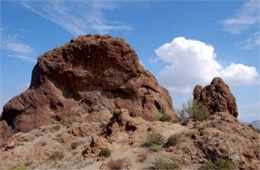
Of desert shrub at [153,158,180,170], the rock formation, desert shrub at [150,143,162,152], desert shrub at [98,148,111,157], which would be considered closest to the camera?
desert shrub at [153,158,180,170]

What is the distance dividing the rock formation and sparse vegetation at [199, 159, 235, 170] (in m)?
7.51

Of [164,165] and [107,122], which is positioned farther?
[107,122]

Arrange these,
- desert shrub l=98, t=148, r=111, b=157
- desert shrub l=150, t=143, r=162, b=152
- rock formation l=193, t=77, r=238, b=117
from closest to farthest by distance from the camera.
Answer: desert shrub l=150, t=143, r=162, b=152, desert shrub l=98, t=148, r=111, b=157, rock formation l=193, t=77, r=238, b=117

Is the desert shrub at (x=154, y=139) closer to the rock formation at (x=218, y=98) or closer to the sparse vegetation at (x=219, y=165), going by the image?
the sparse vegetation at (x=219, y=165)

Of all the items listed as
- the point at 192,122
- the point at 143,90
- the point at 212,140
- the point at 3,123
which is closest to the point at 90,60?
the point at 143,90

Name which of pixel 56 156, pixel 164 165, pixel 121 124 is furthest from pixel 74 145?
pixel 164 165

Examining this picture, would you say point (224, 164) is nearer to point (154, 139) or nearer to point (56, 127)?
point (154, 139)

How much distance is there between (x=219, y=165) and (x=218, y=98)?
8.22 m

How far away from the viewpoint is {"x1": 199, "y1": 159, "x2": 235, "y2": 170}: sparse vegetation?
48.2 feet

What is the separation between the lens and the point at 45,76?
26.7m

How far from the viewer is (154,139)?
17906 mm

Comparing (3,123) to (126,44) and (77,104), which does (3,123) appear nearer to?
(77,104)

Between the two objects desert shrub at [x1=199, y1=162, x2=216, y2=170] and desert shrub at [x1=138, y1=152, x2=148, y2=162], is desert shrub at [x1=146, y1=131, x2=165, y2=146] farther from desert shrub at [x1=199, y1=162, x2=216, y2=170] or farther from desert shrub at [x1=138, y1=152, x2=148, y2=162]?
desert shrub at [x1=199, y1=162, x2=216, y2=170]

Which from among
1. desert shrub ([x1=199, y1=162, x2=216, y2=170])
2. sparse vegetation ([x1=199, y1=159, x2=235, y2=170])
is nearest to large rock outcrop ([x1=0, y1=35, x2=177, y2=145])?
desert shrub ([x1=199, y1=162, x2=216, y2=170])
